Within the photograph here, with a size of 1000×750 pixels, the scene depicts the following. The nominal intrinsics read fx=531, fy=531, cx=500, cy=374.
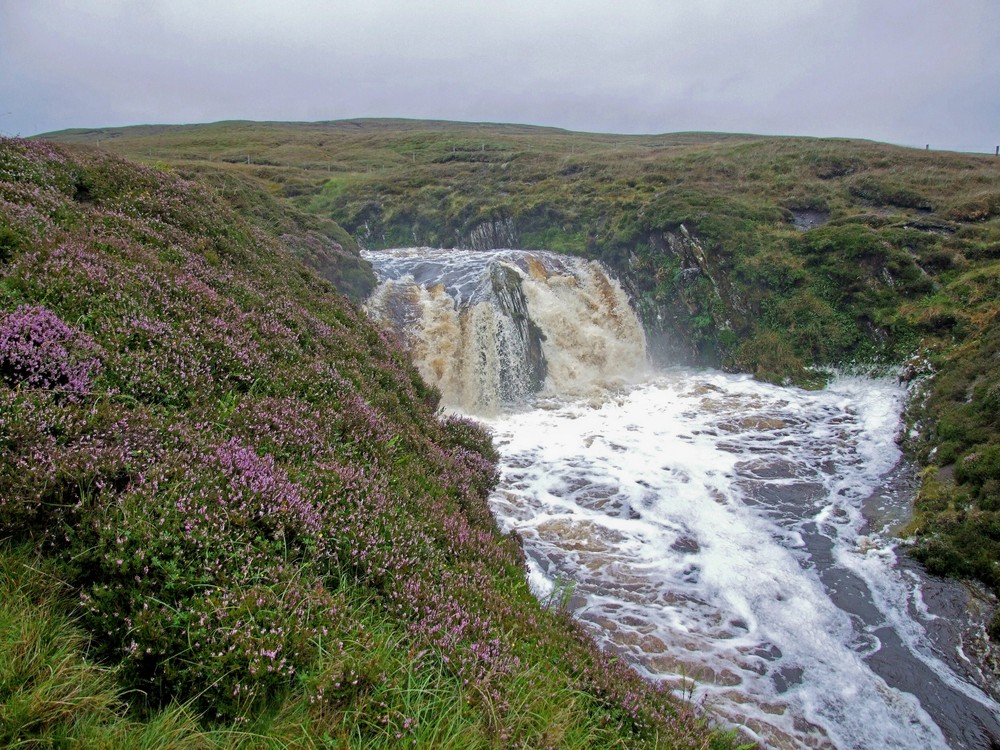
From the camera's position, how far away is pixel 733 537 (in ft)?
40.9

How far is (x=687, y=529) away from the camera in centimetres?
1276

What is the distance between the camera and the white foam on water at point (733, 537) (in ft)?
26.8

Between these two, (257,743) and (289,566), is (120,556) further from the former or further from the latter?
(257,743)

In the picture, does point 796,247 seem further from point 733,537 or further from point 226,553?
point 226,553

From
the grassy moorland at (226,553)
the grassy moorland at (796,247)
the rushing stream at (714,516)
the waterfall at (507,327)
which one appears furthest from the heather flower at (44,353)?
the waterfall at (507,327)

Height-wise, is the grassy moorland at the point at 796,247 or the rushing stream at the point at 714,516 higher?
the grassy moorland at the point at 796,247

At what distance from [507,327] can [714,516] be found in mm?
11972

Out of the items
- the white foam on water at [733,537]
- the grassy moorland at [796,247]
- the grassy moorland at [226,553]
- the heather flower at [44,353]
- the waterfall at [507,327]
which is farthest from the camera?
the waterfall at [507,327]

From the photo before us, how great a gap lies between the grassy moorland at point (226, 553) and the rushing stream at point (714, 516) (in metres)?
2.55

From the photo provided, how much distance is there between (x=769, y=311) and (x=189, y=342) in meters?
24.4

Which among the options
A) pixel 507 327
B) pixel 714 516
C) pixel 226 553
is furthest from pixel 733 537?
pixel 507 327

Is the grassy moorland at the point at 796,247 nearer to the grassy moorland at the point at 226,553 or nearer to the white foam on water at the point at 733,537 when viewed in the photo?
the white foam on water at the point at 733,537

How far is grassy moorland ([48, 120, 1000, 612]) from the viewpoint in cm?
1478

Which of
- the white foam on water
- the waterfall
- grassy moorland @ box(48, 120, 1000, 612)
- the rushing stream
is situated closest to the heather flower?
the rushing stream
